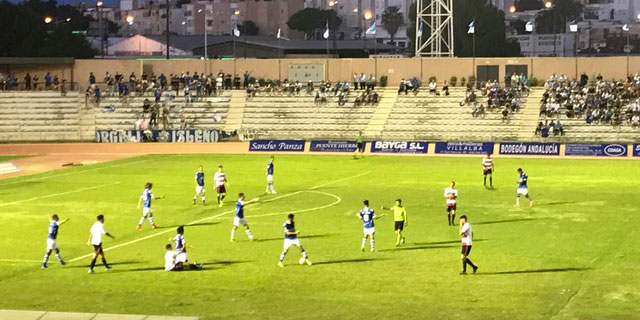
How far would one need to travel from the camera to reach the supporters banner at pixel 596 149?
7006 centimetres

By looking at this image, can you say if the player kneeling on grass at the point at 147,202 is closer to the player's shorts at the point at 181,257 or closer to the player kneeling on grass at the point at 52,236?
the player kneeling on grass at the point at 52,236

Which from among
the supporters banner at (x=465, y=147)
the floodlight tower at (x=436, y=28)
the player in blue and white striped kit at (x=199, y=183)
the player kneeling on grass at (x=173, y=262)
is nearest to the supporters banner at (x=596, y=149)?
the supporters banner at (x=465, y=147)

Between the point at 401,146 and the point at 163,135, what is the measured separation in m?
22.3

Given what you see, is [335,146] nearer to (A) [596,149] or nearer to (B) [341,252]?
(A) [596,149]

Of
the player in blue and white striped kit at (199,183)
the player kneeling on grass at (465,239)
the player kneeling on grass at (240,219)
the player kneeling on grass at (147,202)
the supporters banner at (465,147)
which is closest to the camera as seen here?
the player kneeling on grass at (465,239)

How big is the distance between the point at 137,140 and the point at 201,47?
65640 millimetres

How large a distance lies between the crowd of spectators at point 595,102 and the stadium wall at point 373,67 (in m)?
3.15

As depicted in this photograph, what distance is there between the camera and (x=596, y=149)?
71.2 metres

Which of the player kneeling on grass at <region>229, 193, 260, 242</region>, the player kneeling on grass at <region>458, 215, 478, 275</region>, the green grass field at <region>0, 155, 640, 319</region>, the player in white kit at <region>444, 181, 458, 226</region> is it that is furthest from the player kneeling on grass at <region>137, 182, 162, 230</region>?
the player kneeling on grass at <region>458, 215, 478, 275</region>

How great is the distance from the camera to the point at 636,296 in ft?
89.5

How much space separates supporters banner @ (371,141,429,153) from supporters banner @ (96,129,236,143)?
14704 millimetres

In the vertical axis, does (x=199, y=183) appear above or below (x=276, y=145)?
below

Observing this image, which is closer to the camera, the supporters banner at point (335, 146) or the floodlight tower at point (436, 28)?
the supporters banner at point (335, 146)

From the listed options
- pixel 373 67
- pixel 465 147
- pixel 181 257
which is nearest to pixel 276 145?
pixel 465 147
